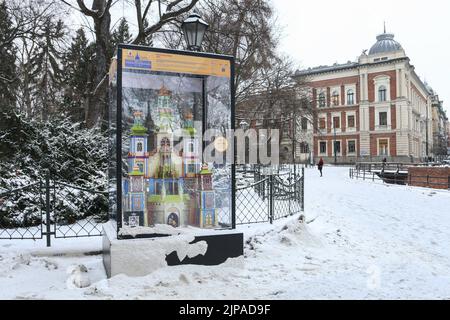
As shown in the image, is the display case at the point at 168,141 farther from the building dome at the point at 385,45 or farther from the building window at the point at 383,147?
the building dome at the point at 385,45

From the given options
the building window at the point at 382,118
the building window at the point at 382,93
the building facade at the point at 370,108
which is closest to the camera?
the building facade at the point at 370,108

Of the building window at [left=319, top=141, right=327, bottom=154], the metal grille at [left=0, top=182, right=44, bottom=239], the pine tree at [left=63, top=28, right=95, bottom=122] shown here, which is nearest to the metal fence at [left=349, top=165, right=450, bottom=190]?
the metal grille at [left=0, top=182, right=44, bottom=239]

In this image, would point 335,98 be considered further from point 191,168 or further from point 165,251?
point 165,251

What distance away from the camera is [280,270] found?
225 inches

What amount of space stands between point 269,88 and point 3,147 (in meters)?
18.5

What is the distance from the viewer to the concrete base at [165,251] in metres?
5.00

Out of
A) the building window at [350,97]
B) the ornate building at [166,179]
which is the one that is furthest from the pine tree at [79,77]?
the building window at [350,97]

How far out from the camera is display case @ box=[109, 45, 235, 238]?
5.27m

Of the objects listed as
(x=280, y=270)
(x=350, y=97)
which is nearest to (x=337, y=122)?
(x=350, y=97)

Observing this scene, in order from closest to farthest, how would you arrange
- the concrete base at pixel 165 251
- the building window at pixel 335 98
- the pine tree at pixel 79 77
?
the concrete base at pixel 165 251, the pine tree at pixel 79 77, the building window at pixel 335 98

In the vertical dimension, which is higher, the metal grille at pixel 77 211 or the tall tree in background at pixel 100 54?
the tall tree in background at pixel 100 54

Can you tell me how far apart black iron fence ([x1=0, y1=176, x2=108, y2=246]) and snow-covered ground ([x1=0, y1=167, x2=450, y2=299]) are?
75 centimetres
